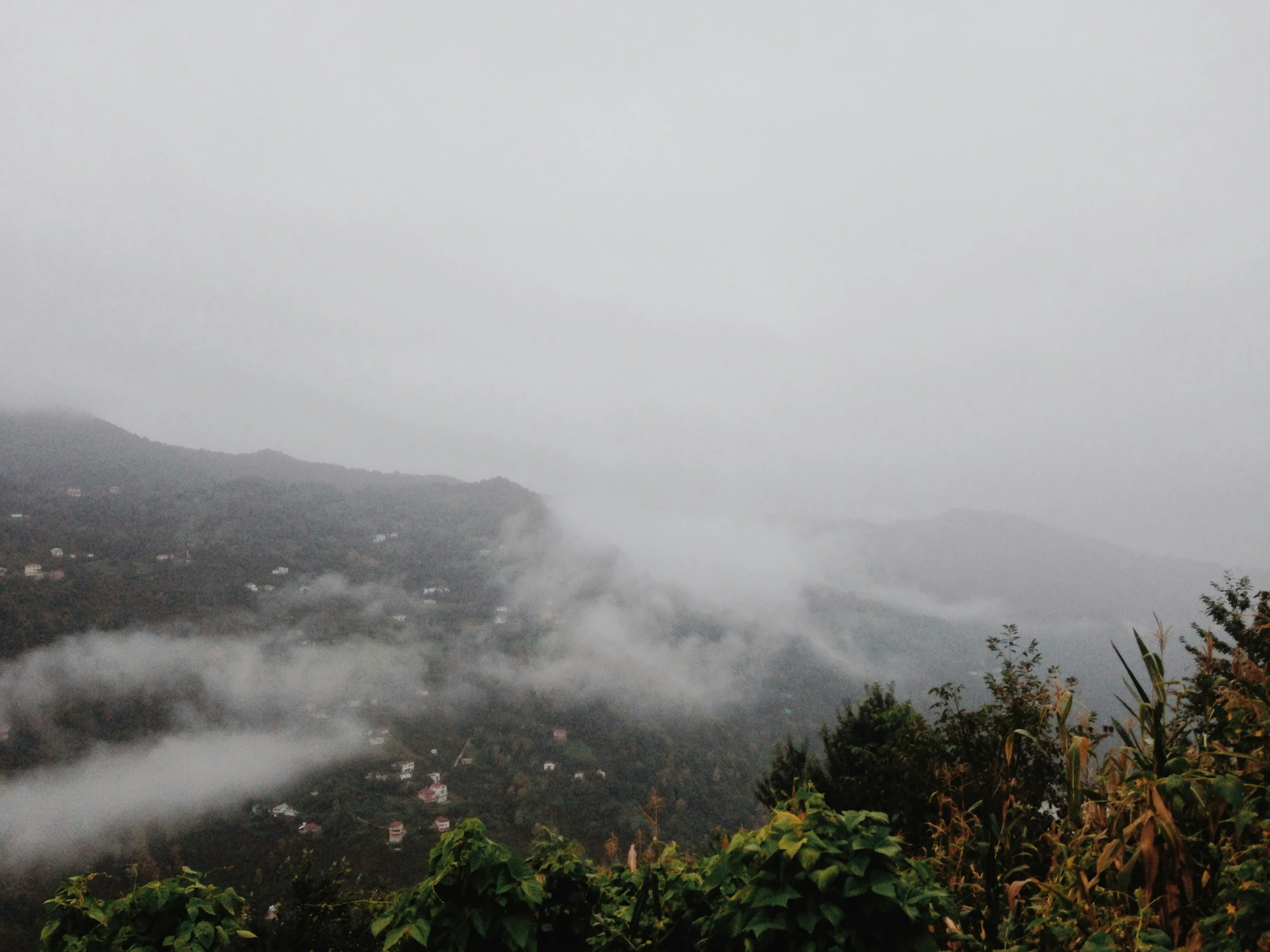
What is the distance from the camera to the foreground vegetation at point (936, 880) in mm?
2098

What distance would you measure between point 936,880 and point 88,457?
212 m

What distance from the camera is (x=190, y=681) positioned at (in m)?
112

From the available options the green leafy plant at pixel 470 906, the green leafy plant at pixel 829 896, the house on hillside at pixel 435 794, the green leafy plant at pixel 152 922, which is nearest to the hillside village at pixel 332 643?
the house on hillside at pixel 435 794

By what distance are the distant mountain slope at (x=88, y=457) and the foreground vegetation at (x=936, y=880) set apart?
623 ft

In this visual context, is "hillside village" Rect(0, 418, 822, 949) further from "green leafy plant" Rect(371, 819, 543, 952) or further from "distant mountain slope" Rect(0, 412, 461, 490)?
"green leafy plant" Rect(371, 819, 543, 952)

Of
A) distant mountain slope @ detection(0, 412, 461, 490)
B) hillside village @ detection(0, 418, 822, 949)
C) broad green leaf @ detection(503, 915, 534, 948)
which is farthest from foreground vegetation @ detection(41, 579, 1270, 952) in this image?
distant mountain slope @ detection(0, 412, 461, 490)

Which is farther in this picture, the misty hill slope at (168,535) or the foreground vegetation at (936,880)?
the misty hill slope at (168,535)

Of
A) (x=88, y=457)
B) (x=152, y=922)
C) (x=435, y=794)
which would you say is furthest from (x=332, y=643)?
(x=152, y=922)

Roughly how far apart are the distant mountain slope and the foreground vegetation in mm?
189868

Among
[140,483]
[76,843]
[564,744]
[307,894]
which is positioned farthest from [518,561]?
[307,894]

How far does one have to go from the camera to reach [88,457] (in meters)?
154

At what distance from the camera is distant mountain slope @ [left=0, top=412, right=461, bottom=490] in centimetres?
14262

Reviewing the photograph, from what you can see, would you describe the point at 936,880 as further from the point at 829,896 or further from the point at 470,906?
the point at 470,906

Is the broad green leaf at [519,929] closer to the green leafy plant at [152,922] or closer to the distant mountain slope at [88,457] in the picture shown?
the green leafy plant at [152,922]
